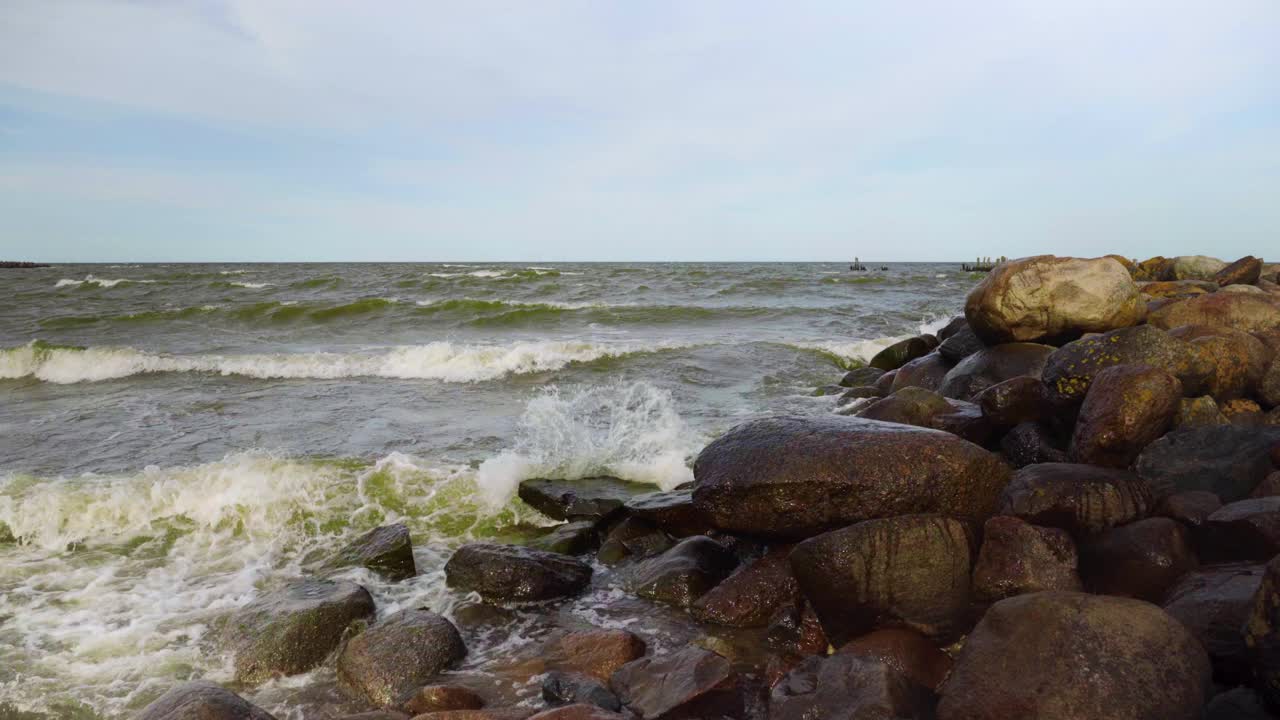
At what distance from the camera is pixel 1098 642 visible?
2.86 m

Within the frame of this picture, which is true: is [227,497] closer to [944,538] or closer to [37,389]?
[944,538]

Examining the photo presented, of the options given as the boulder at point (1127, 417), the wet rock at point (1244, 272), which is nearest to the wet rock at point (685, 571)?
the boulder at point (1127, 417)

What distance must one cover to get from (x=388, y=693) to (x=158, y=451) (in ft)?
20.8

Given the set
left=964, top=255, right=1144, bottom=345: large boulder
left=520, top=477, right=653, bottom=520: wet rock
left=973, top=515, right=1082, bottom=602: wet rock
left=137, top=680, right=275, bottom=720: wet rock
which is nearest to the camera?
left=137, top=680, right=275, bottom=720: wet rock

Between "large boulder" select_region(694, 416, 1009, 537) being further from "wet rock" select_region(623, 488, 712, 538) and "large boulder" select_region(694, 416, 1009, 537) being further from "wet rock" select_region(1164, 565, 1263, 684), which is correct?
"wet rock" select_region(1164, 565, 1263, 684)

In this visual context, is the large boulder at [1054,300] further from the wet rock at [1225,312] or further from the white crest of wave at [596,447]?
the white crest of wave at [596,447]

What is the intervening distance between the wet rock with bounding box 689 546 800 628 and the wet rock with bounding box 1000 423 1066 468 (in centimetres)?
207

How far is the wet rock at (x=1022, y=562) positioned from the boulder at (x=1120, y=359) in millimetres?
1841

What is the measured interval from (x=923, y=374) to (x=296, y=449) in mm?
7576

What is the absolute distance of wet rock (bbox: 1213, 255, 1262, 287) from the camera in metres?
12.2

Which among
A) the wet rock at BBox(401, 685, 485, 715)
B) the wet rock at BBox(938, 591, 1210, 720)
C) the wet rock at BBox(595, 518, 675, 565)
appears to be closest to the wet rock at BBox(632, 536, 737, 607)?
the wet rock at BBox(595, 518, 675, 565)

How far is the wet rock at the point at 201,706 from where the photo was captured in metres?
3.43

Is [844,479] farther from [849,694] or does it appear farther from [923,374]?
[923,374]

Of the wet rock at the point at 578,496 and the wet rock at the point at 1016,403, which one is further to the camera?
the wet rock at the point at 578,496
